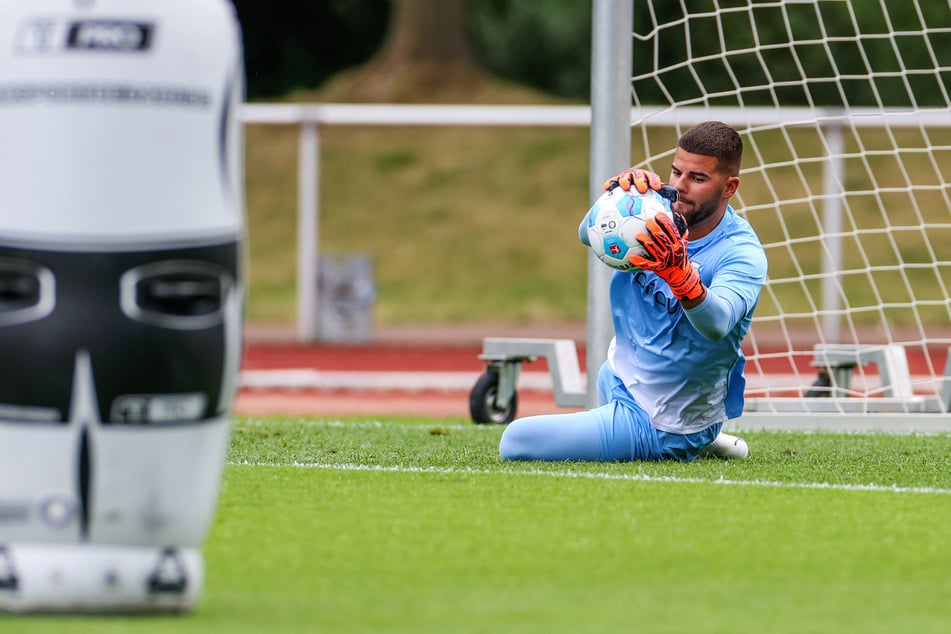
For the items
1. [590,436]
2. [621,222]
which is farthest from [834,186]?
[621,222]

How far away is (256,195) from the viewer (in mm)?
27500

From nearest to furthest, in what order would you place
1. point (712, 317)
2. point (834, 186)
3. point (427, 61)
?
point (712, 317) → point (834, 186) → point (427, 61)

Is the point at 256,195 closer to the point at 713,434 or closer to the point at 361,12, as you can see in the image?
the point at 361,12

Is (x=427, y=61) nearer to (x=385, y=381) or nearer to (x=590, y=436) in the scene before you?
(x=385, y=381)

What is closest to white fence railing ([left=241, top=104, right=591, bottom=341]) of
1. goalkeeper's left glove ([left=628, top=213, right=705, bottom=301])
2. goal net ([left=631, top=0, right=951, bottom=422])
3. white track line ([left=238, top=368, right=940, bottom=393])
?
goal net ([left=631, top=0, right=951, bottom=422])

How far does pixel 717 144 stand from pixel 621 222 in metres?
0.78

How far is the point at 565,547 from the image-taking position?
4391 mm

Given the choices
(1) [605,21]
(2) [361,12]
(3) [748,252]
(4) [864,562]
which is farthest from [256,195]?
(4) [864,562]

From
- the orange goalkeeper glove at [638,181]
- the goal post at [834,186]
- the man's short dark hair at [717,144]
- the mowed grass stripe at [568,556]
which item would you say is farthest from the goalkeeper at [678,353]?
the goal post at [834,186]

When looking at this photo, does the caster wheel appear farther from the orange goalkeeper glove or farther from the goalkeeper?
the orange goalkeeper glove

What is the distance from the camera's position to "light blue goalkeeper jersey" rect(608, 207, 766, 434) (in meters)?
6.14

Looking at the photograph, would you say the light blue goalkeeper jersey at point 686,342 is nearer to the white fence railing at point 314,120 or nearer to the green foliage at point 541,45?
the white fence railing at point 314,120

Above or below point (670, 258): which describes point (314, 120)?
above

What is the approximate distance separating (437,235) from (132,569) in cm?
2313
